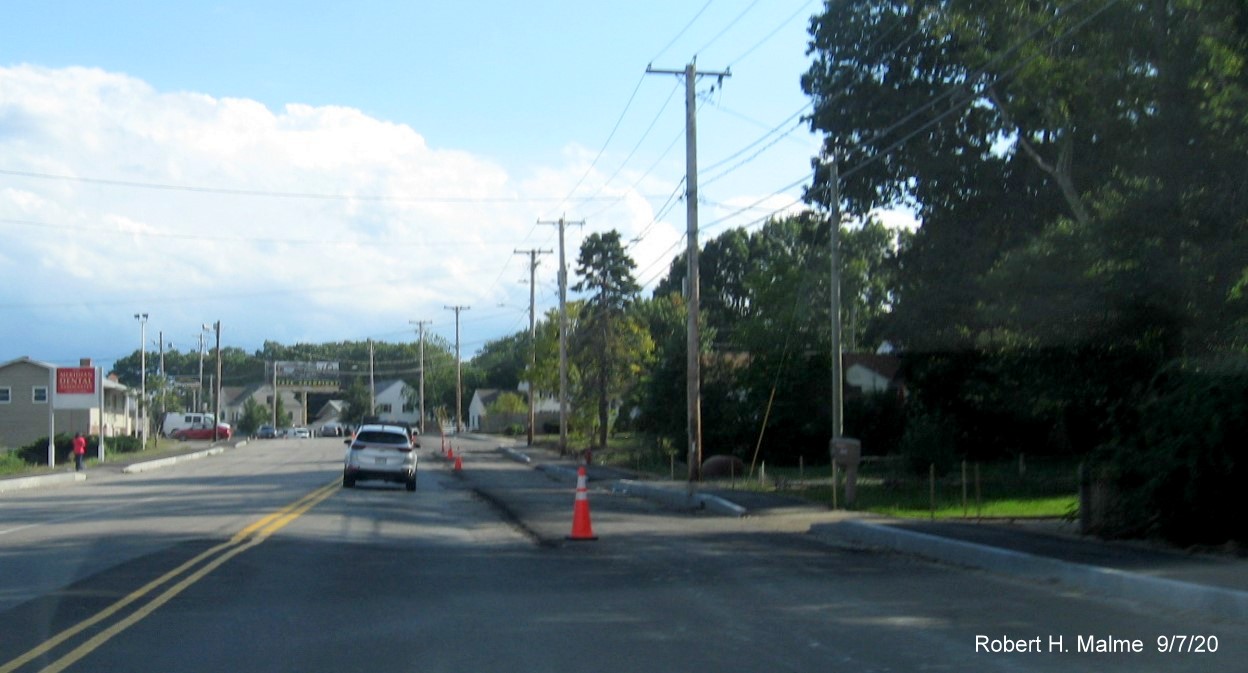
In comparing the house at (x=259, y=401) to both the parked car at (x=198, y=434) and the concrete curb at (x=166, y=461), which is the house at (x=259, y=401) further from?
the concrete curb at (x=166, y=461)

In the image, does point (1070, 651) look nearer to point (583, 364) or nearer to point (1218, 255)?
point (1218, 255)

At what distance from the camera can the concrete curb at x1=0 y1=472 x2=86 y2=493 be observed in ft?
116

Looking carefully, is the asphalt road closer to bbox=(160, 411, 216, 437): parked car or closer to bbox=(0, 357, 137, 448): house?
bbox=(0, 357, 137, 448): house

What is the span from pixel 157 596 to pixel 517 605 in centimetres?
343

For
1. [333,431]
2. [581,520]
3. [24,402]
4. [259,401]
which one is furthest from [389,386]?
[581,520]

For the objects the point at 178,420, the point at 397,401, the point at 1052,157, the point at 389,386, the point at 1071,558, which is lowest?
the point at 1071,558

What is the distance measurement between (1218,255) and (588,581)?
11.0 m

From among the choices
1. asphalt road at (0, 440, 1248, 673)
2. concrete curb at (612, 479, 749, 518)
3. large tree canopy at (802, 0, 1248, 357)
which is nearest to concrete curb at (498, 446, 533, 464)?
concrete curb at (612, 479, 749, 518)

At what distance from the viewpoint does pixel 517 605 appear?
11.4 m

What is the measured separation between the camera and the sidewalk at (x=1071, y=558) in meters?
11.0

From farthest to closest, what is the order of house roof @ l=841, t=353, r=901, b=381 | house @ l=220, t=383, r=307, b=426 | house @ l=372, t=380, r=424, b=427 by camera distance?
1. house @ l=220, t=383, r=307, b=426
2. house @ l=372, t=380, r=424, b=427
3. house roof @ l=841, t=353, r=901, b=381

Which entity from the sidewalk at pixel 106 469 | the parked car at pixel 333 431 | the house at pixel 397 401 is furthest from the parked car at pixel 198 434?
the house at pixel 397 401

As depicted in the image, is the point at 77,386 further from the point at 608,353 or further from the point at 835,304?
the point at 835,304

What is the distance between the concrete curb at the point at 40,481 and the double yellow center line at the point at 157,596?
58.6ft
